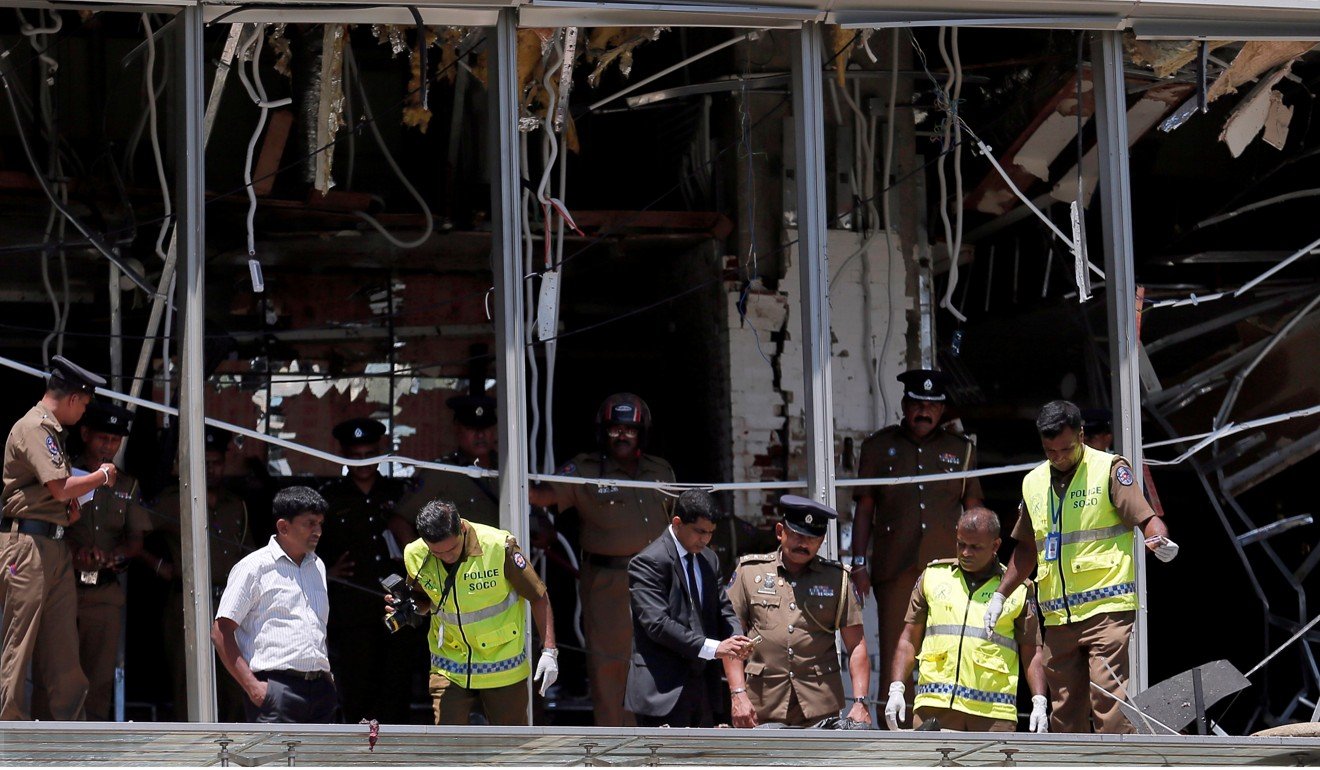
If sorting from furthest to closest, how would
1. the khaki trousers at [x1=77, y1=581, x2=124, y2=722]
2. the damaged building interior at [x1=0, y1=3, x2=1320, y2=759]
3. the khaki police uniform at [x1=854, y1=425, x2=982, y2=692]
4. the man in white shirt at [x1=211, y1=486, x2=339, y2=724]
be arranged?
the damaged building interior at [x1=0, y1=3, x2=1320, y2=759]
the khaki police uniform at [x1=854, y1=425, x2=982, y2=692]
the khaki trousers at [x1=77, y1=581, x2=124, y2=722]
the man in white shirt at [x1=211, y1=486, x2=339, y2=724]

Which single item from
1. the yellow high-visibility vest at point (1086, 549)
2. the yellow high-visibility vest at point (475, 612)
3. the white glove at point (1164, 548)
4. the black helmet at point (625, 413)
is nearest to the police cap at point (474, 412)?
the black helmet at point (625, 413)

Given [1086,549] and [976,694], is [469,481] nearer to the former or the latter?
[976,694]

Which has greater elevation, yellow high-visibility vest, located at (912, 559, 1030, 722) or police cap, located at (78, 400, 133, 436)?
police cap, located at (78, 400, 133, 436)

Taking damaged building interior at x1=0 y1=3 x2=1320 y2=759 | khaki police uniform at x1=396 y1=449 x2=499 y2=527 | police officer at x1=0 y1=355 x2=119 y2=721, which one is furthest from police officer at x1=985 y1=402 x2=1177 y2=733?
police officer at x1=0 y1=355 x2=119 y2=721

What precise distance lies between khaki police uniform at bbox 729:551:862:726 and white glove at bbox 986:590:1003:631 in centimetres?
51

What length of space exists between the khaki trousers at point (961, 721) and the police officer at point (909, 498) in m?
1.53

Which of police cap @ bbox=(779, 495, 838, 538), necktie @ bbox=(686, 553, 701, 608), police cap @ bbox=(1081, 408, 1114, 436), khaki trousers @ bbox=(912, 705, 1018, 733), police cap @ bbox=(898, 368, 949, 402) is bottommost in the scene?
khaki trousers @ bbox=(912, 705, 1018, 733)

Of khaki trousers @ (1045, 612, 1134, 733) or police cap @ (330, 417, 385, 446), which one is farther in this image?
police cap @ (330, 417, 385, 446)

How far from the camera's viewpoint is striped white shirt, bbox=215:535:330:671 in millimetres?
6730

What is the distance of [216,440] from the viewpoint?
9.33 metres

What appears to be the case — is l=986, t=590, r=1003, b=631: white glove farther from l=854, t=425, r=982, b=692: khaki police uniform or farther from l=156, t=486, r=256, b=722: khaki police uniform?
l=156, t=486, r=256, b=722: khaki police uniform

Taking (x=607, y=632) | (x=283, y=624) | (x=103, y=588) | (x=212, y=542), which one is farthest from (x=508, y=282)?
(x=212, y=542)

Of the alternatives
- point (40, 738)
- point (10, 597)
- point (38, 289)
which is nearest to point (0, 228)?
point (38, 289)

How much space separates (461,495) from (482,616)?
196cm
